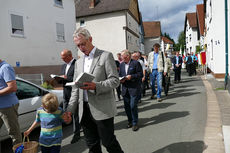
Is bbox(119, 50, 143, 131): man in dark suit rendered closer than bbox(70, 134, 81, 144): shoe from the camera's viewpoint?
No

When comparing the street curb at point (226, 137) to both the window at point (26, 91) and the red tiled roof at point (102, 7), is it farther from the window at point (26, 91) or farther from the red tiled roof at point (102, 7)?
the red tiled roof at point (102, 7)

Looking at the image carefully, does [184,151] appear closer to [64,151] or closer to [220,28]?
[64,151]

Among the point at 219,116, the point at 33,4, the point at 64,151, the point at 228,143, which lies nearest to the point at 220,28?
the point at 219,116

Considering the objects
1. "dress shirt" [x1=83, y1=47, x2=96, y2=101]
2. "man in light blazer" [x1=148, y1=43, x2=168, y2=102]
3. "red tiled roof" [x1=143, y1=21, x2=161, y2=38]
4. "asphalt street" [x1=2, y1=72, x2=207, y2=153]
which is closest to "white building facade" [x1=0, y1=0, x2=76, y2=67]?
"man in light blazer" [x1=148, y1=43, x2=168, y2=102]

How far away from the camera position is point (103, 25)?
27.5 meters

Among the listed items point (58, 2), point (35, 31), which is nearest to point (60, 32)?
point (58, 2)

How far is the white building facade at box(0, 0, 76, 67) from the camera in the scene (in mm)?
13109

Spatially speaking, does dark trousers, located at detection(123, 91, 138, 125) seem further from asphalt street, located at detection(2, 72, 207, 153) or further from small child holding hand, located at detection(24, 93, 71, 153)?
small child holding hand, located at detection(24, 93, 71, 153)

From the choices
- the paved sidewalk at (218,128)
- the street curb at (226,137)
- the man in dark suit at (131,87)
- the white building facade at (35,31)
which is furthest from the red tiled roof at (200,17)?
the street curb at (226,137)

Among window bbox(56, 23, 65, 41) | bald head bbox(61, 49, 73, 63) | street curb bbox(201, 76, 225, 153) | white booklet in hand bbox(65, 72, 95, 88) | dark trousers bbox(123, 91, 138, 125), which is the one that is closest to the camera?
white booklet in hand bbox(65, 72, 95, 88)

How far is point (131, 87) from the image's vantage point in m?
4.94

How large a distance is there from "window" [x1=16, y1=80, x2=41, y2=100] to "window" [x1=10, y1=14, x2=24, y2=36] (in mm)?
10521

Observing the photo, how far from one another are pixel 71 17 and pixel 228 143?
18675mm

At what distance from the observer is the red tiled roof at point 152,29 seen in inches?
1977
